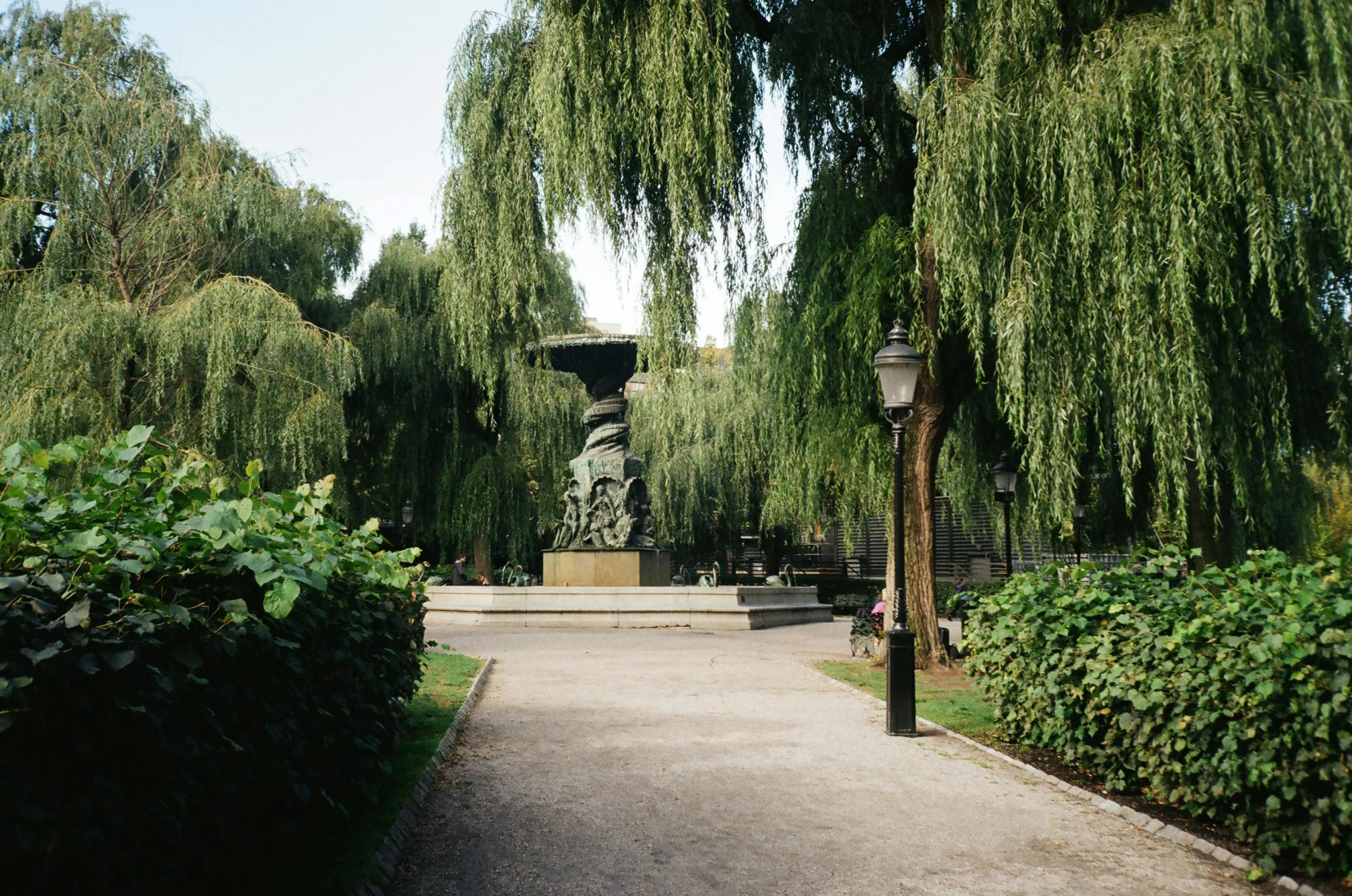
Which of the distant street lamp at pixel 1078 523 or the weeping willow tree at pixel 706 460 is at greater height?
the weeping willow tree at pixel 706 460

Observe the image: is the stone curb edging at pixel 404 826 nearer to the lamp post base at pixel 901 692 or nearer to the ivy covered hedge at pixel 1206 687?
the lamp post base at pixel 901 692

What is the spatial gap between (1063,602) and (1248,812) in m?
2.10

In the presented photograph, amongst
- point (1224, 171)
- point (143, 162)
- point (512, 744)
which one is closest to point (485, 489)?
point (143, 162)

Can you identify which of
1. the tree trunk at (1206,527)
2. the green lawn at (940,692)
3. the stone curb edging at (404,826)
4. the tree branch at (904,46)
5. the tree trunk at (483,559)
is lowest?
the green lawn at (940,692)

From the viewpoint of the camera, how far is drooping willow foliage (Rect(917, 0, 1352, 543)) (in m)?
8.52

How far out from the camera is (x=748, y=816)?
18.7 feet

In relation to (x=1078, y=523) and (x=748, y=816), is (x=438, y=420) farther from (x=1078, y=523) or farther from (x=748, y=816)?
(x=748, y=816)

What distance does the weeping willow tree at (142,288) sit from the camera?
560 inches

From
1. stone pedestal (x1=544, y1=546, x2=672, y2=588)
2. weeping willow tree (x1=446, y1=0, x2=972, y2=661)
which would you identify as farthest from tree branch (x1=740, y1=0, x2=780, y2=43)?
stone pedestal (x1=544, y1=546, x2=672, y2=588)

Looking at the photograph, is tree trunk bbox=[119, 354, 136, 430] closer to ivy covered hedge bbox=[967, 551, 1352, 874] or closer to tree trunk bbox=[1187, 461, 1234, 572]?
ivy covered hedge bbox=[967, 551, 1352, 874]

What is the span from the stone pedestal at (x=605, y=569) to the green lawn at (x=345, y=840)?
40.3ft

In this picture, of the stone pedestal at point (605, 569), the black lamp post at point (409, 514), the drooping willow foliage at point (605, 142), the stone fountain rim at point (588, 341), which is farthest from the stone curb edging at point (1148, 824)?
the black lamp post at point (409, 514)

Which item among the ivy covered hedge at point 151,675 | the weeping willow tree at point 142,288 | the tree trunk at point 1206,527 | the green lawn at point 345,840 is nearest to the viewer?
the ivy covered hedge at point 151,675

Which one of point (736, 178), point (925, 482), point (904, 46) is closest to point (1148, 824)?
point (925, 482)
